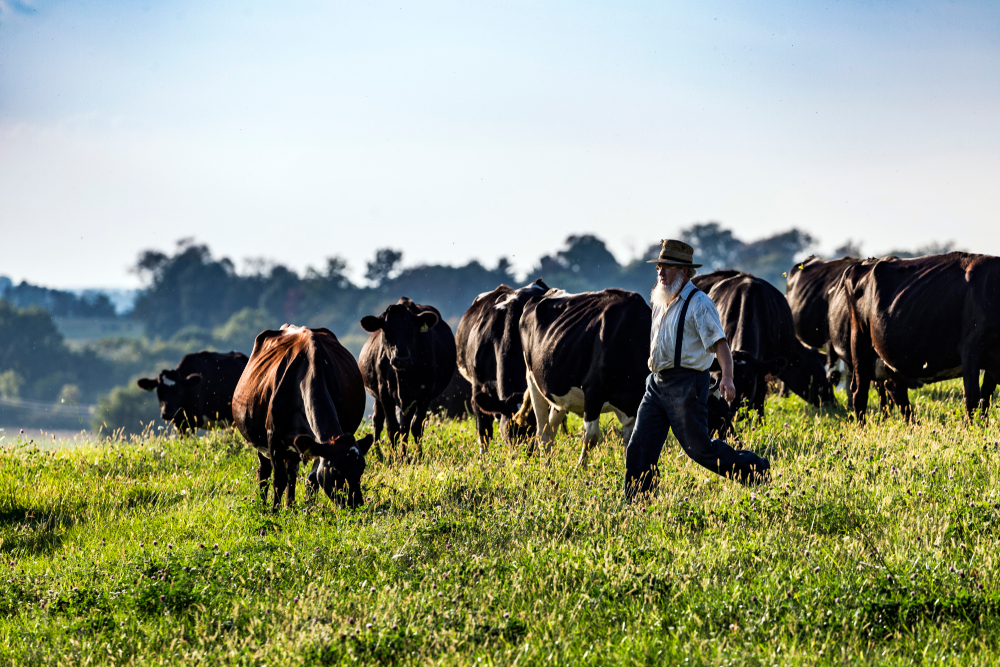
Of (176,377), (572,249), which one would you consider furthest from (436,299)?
(176,377)

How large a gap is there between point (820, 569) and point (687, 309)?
2.21m

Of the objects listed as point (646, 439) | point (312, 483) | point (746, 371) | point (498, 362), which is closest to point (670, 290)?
point (646, 439)

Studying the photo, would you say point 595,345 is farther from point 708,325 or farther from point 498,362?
point 708,325

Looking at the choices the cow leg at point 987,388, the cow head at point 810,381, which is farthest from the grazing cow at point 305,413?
the cow head at point 810,381

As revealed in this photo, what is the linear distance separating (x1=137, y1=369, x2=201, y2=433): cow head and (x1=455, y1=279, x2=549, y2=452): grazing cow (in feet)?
20.1

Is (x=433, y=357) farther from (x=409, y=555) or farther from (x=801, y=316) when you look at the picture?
(x=801, y=316)

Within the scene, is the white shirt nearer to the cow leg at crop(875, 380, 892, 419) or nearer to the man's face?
the man's face

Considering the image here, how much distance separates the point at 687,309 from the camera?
6.86 meters

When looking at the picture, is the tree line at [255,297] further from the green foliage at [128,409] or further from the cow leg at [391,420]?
the cow leg at [391,420]

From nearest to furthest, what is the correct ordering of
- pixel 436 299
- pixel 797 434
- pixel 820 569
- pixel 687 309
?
1. pixel 820 569
2. pixel 687 309
3. pixel 797 434
4. pixel 436 299

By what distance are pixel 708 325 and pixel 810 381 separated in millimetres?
8587

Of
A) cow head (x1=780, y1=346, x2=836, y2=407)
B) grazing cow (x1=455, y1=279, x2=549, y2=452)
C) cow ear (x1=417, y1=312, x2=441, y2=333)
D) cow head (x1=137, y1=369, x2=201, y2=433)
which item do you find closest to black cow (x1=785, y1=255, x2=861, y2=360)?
cow head (x1=780, y1=346, x2=836, y2=407)

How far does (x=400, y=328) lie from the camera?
11461mm

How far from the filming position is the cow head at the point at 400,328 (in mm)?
11188
